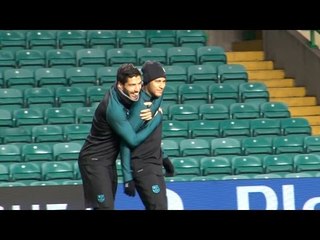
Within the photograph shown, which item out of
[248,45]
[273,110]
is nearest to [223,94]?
[273,110]

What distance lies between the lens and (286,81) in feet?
44.1

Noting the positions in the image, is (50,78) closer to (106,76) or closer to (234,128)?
(106,76)

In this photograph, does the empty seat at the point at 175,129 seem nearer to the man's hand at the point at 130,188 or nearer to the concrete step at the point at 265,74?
the concrete step at the point at 265,74

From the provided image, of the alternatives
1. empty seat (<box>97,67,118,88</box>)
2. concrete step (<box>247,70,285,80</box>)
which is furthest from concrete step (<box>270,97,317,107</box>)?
empty seat (<box>97,67,118,88</box>)

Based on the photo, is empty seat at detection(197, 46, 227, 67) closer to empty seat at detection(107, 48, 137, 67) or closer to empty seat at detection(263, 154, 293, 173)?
empty seat at detection(107, 48, 137, 67)

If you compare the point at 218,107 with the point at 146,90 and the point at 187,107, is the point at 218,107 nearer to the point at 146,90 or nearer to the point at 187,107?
the point at 187,107

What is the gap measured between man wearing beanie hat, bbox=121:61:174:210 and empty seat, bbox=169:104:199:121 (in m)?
4.98

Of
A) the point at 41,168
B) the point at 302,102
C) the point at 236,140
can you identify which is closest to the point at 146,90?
the point at 41,168

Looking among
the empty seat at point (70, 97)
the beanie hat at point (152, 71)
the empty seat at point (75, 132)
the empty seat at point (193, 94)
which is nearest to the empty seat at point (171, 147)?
the empty seat at point (75, 132)

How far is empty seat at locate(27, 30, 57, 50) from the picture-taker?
1267 cm

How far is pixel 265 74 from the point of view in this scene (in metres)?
13.5

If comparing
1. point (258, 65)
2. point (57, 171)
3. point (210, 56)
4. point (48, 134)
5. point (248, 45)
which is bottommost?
point (57, 171)

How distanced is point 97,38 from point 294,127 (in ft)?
10.0

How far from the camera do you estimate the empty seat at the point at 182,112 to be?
448 inches
